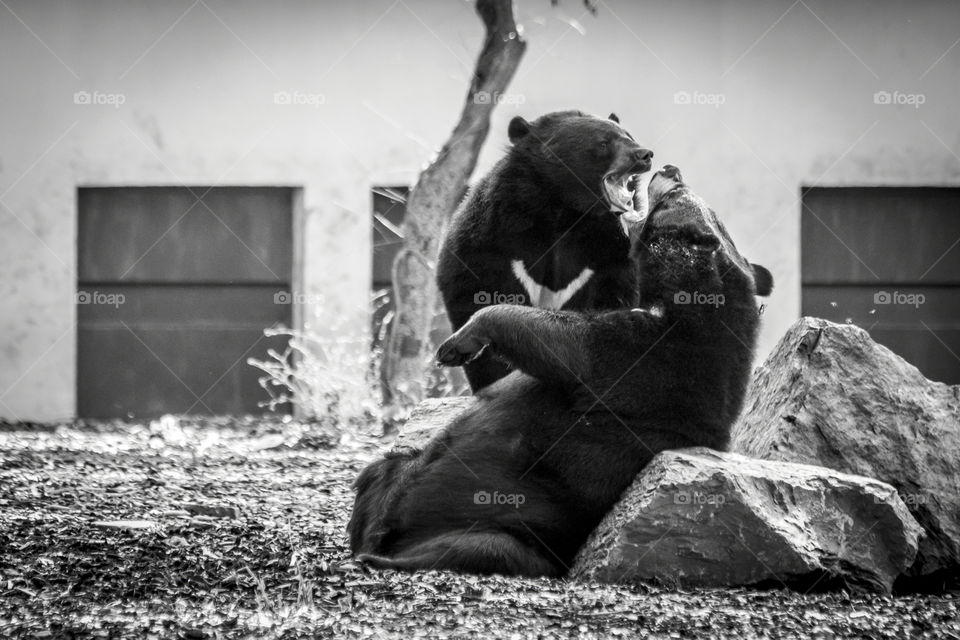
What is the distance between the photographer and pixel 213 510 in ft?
16.4

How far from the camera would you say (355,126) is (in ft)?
36.5

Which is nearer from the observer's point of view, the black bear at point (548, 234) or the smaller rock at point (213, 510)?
the black bear at point (548, 234)

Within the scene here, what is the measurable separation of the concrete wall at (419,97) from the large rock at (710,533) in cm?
754

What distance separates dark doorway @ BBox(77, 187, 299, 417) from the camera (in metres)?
11.6

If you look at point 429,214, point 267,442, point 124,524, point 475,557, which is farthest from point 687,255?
point 267,442

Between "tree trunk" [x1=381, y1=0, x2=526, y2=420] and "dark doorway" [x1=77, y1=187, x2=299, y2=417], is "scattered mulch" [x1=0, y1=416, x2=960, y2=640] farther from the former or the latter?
"dark doorway" [x1=77, y1=187, x2=299, y2=417]

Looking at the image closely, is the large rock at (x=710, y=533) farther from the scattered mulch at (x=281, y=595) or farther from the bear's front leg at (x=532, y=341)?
the bear's front leg at (x=532, y=341)

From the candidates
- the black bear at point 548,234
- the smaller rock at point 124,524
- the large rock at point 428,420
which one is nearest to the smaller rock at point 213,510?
the smaller rock at point 124,524

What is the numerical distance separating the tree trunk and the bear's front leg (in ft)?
14.8

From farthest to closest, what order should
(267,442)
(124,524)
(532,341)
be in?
(267,442) < (124,524) < (532,341)

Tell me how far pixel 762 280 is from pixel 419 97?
24.4ft

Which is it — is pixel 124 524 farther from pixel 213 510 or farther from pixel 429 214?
pixel 429 214

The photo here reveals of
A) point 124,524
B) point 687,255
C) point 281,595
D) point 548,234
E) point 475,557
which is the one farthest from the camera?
point 548,234

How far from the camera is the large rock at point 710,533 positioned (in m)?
3.54
